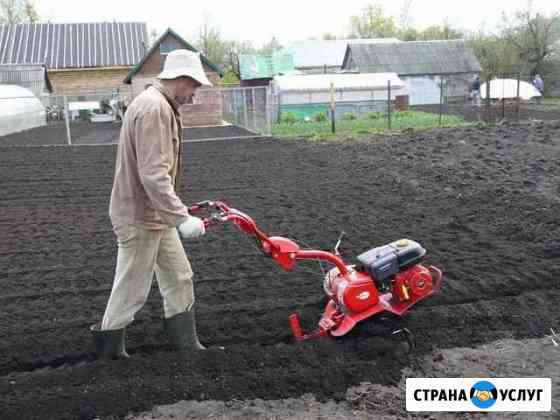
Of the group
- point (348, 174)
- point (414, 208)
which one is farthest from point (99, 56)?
point (414, 208)

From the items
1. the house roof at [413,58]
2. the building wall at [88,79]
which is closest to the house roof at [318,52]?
the house roof at [413,58]

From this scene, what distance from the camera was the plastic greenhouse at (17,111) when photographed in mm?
23466

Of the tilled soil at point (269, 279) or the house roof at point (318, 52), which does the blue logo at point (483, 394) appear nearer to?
the tilled soil at point (269, 279)

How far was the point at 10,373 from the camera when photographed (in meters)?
4.05

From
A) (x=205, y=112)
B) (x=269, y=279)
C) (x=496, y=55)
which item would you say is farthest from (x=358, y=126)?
(x=496, y=55)

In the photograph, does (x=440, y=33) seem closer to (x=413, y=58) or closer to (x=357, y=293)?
(x=413, y=58)

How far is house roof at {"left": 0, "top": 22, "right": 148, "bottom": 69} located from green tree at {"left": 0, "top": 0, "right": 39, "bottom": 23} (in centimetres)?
1730

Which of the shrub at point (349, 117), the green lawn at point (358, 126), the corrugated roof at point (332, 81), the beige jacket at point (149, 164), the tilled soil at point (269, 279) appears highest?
the corrugated roof at point (332, 81)

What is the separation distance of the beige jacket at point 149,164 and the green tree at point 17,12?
62313 millimetres

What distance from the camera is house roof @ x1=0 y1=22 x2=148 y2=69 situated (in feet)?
129

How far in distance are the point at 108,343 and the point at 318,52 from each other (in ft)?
184

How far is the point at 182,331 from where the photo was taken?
13.8ft

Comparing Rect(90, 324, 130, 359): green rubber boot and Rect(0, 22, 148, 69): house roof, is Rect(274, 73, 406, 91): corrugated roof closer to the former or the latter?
Rect(0, 22, 148, 69): house roof

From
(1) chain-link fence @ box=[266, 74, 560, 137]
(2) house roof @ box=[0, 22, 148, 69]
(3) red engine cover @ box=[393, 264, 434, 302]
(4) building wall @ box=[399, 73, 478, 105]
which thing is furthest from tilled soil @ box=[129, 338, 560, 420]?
(4) building wall @ box=[399, 73, 478, 105]
